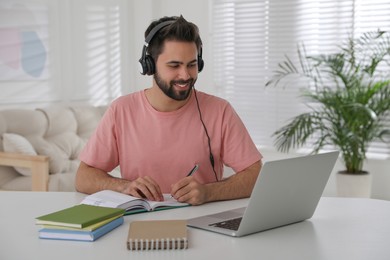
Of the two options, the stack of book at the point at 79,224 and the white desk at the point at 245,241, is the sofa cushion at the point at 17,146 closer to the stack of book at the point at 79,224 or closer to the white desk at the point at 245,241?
the white desk at the point at 245,241

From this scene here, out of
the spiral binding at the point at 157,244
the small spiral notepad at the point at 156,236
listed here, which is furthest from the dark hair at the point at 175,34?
the spiral binding at the point at 157,244

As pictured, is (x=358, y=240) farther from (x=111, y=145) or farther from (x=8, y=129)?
(x=8, y=129)

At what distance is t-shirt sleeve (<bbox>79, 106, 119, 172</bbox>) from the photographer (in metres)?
2.53

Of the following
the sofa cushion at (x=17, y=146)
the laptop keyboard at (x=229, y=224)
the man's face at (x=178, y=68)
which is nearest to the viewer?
the laptop keyboard at (x=229, y=224)

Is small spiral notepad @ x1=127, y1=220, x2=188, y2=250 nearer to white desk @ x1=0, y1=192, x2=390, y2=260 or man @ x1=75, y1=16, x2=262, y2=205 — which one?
white desk @ x1=0, y1=192, x2=390, y2=260

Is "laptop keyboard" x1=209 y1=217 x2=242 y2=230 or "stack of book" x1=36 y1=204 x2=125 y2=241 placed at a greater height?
"stack of book" x1=36 y1=204 x2=125 y2=241

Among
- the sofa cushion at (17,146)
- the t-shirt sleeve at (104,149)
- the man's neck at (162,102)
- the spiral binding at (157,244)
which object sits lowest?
the sofa cushion at (17,146)

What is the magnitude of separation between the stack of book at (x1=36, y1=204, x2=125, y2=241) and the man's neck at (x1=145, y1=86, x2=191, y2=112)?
0.77 metres

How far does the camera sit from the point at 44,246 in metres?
1.71

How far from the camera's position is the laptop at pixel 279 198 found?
174 centimetres

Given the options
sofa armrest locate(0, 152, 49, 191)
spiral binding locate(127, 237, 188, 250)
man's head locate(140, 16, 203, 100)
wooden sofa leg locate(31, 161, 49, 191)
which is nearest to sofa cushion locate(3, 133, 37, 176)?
sofa armrest locate(0, 152, 49, 191)

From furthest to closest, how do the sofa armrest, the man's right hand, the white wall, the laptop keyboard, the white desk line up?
the white wall
the sofa armrest
the man's right hand
the laptop keyboard
the white desk

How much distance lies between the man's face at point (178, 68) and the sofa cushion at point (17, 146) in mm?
2249

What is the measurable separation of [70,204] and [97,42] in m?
3.92
